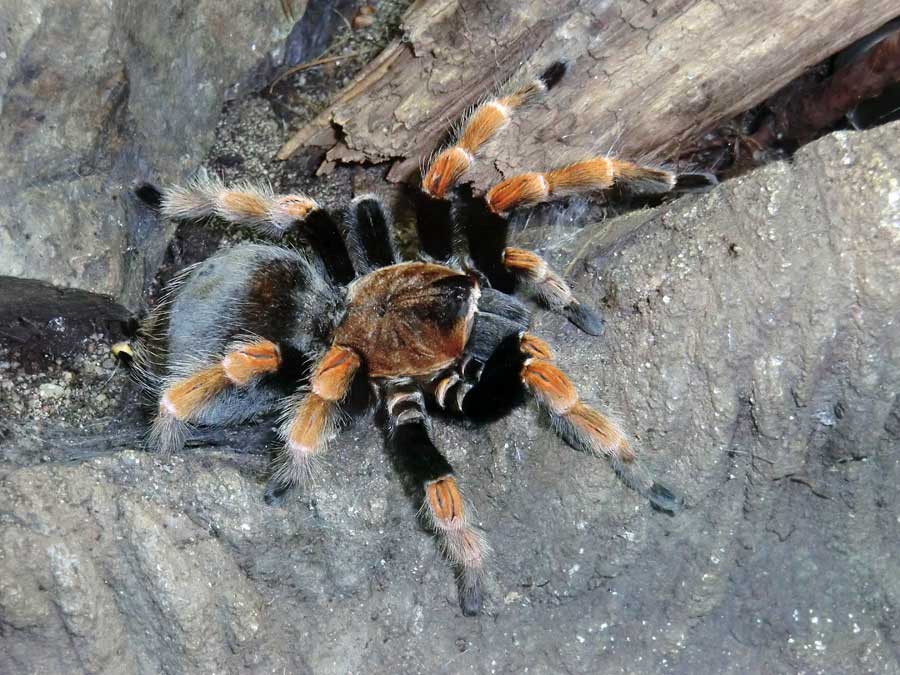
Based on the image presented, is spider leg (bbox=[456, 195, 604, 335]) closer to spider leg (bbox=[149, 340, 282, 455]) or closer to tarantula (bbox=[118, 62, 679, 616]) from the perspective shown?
tarantula (bbox=[118, 62, 679, 616])

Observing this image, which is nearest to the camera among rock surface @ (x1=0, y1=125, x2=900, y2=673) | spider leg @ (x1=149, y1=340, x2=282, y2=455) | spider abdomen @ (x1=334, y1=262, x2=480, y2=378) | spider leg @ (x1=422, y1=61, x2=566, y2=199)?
rock surface @ (x1=0, y1=125, x2=900, y2=673)

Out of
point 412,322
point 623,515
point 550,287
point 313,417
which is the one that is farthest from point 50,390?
point 623,515

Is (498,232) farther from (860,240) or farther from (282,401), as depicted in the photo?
(860,240)

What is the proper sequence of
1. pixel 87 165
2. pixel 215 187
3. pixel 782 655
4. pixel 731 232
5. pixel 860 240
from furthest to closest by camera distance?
pixel 215 187
pixel 87 165
pixel 782 655
pixel 731 232
pixel 860 240

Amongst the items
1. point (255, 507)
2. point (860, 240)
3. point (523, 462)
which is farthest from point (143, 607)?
point (860, 240)

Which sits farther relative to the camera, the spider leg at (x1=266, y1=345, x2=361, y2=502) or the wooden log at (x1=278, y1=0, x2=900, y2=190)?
the wooden log at (x1=278, y1=0, x2=900, y2=190)

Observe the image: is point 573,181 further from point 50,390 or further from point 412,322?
point 50,390

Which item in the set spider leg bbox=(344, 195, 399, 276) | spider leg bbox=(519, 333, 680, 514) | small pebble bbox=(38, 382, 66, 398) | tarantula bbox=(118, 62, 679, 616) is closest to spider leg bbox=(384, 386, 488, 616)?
tarantula bbox=(118, 62, 679, 616)
